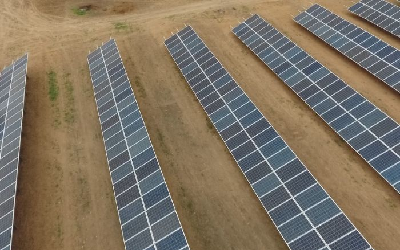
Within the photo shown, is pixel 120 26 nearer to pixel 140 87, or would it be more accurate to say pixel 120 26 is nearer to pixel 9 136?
pixel 140 87

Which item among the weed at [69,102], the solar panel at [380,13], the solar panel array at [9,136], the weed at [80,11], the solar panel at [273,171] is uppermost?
the solar panel array at [9,136]

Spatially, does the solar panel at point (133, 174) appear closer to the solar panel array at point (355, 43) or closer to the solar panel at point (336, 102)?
the solar panel at point (336, 102)

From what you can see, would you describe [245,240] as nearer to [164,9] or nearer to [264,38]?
[264,38]

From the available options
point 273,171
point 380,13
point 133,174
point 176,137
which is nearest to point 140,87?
point 176,137

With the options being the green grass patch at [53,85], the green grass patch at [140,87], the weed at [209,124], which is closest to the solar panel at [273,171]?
the weed at [209,124]

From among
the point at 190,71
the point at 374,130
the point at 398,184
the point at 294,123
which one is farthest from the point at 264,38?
the point at 398,184

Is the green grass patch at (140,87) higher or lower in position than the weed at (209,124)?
higher

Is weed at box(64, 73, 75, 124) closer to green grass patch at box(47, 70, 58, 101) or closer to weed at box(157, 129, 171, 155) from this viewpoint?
green grass patch at box(47, 70, 58, 101)
